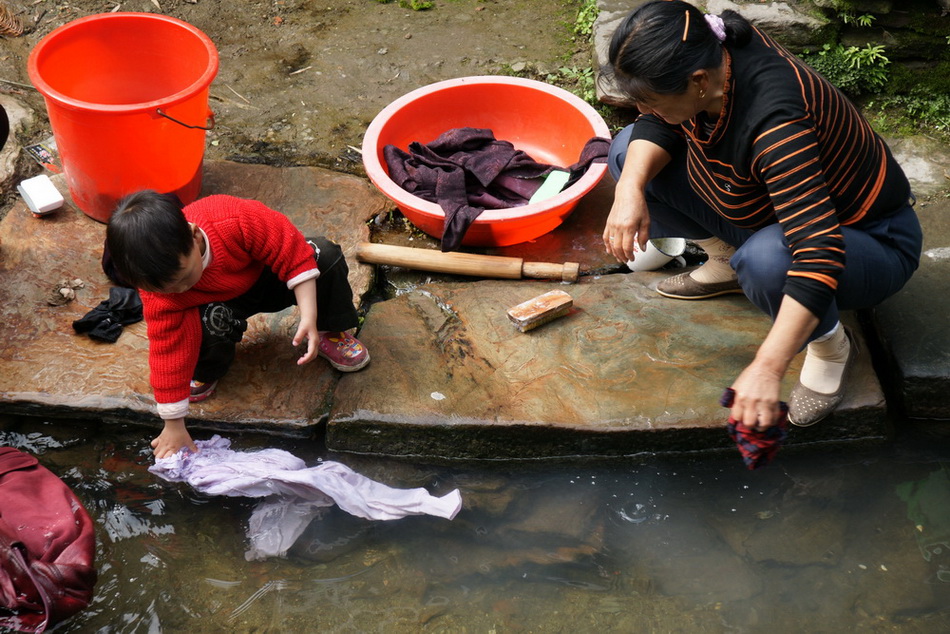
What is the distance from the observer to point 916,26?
143 inches

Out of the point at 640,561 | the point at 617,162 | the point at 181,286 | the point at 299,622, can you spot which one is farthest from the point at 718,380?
the point at 181,286

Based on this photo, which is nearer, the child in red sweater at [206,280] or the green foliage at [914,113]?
the child in red sweater at [206,280]

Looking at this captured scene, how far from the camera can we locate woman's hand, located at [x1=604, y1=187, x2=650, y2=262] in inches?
97.4

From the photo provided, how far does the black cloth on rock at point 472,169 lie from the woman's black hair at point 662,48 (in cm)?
123

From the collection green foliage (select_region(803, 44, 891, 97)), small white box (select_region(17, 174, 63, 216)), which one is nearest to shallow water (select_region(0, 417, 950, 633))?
small white box (select_region(17, 174, 63, 216))

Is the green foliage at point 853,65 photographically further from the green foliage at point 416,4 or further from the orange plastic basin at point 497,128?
the green foliage at point 416,4

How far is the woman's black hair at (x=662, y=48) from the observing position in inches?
73.9

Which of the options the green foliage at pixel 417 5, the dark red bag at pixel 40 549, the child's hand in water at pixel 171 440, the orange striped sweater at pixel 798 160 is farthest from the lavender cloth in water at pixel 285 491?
the green foliage at pixel 417 5

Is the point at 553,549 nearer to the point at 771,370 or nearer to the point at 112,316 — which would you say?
the point at 771,370

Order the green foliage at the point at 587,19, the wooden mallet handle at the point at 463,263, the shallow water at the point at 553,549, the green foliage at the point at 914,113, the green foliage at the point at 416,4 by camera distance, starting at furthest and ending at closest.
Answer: the green foliage at the point at 416,4 < the green foliage at the point at 587,19 < the green foliage at the point at 914,113 < the wooden mallet handle at the point at 463,263 < the shallow water at the point at 553,549

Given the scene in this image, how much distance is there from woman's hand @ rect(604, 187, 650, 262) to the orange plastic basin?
553 millimetres

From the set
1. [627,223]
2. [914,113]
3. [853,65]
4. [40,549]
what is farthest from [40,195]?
[914,113]

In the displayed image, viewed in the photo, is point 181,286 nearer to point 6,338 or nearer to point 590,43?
point 6,338

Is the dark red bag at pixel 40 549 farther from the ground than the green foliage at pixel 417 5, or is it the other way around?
the green foliage at pixel 417 5
